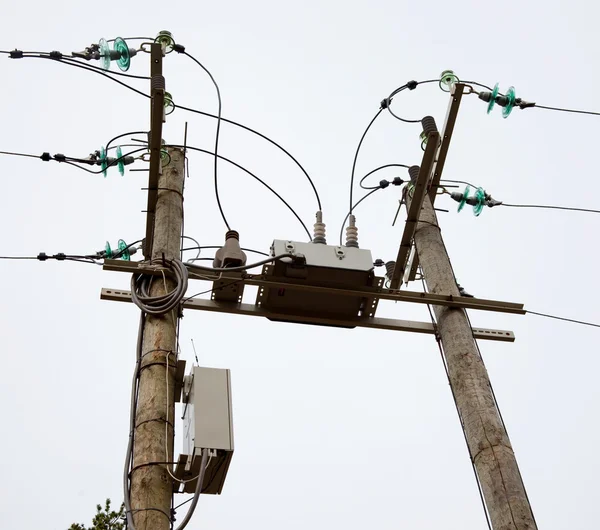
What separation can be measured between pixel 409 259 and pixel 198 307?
1980 mm

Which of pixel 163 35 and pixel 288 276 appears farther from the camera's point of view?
pixel 163 35

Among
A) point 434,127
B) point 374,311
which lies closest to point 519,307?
point 374,311

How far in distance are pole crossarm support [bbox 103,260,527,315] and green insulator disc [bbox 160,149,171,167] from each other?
1.01 m

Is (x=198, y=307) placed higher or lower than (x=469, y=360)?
higher

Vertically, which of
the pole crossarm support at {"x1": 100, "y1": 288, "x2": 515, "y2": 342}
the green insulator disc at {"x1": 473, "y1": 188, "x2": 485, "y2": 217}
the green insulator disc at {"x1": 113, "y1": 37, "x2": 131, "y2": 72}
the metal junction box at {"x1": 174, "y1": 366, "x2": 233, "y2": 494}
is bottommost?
the metal junction box at {"x1": 174, "y1": 366, "x2": 233, "y2": 494}

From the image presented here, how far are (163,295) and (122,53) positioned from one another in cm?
191

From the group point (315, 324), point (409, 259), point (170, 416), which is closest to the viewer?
point (170, 416)

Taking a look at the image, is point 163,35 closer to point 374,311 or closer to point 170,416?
point 374,311

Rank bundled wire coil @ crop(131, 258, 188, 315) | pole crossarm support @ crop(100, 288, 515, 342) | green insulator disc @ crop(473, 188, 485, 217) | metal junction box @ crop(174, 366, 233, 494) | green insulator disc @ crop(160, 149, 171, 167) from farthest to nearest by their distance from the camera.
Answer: green insulator disc @ crop(473, 188, 485, 217) < green insulator disc @ crop(160, 149, 171, 167) < pole crossarm support @ crop(100, 288, 515, 342) < bundled wire coil @ crop(131, 258, 188, 315) < metal junction box @ crop(174, 366, 233, 494)

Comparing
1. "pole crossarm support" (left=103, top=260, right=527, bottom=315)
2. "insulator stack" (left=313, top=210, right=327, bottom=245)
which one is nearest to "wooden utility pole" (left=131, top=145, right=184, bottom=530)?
"pole crossarm support" (left=103, top=260, right=527, bottom=315)

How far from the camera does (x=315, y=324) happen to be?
6277mm

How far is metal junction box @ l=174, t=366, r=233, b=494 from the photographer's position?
15.2 ft

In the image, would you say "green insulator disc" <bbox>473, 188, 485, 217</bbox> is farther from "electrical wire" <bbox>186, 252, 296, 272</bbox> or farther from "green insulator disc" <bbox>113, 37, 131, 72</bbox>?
"green insulator disc" <bbox>113, 37, 131, 72</bbox>

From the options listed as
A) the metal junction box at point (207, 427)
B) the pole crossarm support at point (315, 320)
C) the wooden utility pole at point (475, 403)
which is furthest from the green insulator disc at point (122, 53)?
the wooden utility pole at point (475, 403)
